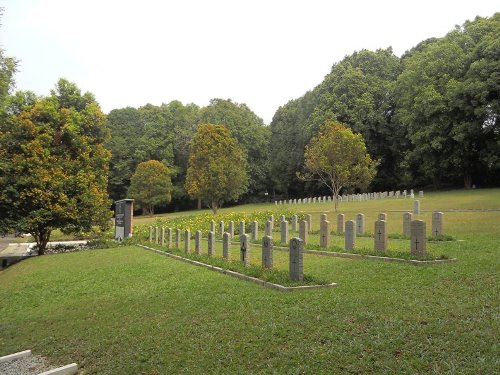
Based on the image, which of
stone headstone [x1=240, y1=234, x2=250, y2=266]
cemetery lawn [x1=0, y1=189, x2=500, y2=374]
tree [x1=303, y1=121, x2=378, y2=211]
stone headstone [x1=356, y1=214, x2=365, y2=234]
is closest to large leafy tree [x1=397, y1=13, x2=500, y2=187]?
tree [x1=303, y1=121, x2=378, y2=211]

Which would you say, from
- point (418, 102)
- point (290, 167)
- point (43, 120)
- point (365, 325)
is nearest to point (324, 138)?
point (418, 102)

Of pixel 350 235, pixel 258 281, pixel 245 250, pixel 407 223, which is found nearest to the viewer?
pixel 258 281

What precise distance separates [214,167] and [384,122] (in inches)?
812

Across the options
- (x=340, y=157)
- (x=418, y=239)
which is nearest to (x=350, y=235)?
(x=418, y=239)

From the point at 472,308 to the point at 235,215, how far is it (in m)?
21.6

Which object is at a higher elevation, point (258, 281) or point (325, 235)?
point (325, 235)

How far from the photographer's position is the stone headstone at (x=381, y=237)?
40.5ft

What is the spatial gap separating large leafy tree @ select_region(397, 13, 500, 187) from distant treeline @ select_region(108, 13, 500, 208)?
0.09m

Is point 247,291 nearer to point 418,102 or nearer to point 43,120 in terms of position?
point 43,120

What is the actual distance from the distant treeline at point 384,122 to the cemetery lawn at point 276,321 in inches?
1182

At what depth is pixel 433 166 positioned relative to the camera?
43031mm

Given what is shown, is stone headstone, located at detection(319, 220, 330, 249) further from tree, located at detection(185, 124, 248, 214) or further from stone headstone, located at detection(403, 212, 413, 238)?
tree, located at detection(185, 124, 248, 214)

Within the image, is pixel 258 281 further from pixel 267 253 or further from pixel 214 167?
pixel 214 167

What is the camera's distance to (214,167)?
3862cm
